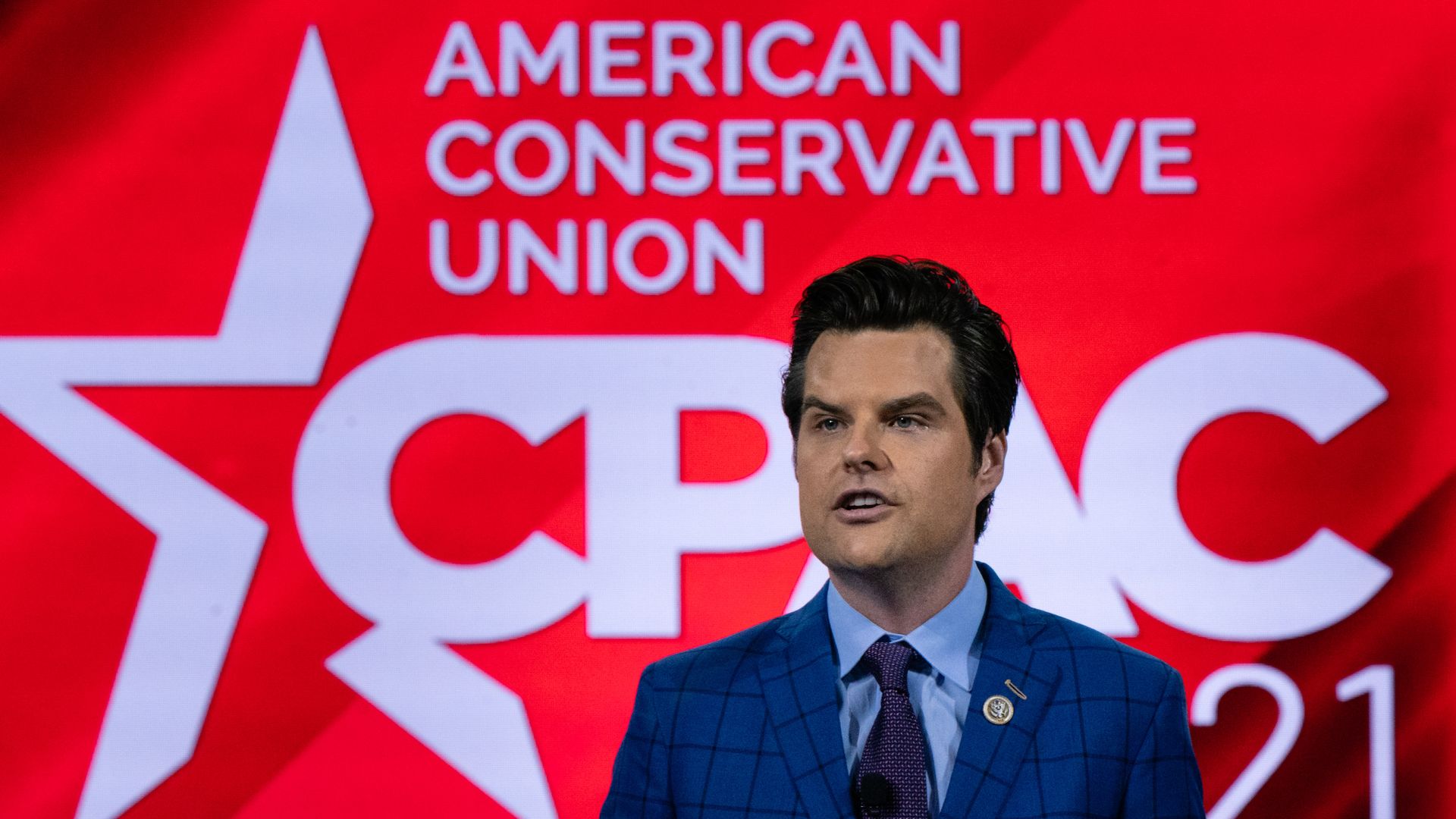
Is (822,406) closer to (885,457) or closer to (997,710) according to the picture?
(885,457)

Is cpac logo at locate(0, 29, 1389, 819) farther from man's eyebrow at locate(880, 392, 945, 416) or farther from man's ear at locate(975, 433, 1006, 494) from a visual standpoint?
man's eyebrow at locate(880, 392, 945, 416)

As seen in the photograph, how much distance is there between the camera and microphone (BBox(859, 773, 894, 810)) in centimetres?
134

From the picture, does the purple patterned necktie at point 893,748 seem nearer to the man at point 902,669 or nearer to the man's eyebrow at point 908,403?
the man at point 902,669

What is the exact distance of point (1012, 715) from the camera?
4.60 ft

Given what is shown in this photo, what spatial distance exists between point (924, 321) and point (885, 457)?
167mm

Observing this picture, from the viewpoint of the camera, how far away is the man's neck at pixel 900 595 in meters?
1.45

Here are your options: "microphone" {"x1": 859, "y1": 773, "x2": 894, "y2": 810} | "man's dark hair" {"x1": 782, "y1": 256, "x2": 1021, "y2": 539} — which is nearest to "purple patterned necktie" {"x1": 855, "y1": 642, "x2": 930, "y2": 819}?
"microphone" {"x1": 859, "y1": 773, "x2": 894, "y2": 810}

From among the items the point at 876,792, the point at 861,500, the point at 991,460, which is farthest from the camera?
the point at 991,460

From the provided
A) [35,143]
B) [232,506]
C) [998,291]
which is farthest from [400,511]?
[998,291]

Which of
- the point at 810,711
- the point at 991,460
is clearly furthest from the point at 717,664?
the point at 991,460

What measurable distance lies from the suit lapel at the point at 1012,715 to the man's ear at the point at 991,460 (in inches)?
4.9

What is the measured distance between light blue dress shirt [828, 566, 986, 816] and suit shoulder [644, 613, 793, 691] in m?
0.09

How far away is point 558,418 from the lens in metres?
2.60

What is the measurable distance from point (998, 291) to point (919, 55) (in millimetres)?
452
